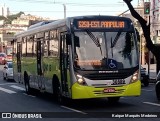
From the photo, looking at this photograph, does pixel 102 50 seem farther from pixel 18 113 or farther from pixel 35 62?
pixel 35 62

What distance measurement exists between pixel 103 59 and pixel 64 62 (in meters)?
1.50

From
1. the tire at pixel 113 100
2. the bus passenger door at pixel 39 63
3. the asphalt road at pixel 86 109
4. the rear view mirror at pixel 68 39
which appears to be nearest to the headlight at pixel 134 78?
the asphalt road at pixel 86 109

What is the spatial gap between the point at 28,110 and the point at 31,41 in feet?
20.7

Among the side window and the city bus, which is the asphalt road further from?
the side window

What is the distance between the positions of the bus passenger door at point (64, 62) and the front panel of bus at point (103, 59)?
0.59 meters

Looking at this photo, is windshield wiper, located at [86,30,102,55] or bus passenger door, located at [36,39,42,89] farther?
bus passenger door, located at [36,39,42,89]

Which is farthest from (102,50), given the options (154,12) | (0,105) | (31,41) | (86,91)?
(154,12)

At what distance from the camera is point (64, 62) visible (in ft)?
50.3

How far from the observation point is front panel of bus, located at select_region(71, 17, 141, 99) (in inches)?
567

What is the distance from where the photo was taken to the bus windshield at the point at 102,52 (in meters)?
14.5

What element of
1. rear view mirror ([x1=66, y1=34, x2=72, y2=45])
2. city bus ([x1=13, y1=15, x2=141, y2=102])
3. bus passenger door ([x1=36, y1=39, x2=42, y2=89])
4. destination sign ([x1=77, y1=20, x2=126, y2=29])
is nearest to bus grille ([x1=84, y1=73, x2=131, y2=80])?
city bus ([x1=13, y1=15, x2=141, y2=102])

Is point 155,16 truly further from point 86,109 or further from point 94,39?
point 86,109

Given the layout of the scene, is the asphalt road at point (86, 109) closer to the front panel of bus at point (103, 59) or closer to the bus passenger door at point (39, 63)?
the front panel of bus at point (103, 59)

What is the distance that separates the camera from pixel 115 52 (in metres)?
14.7
